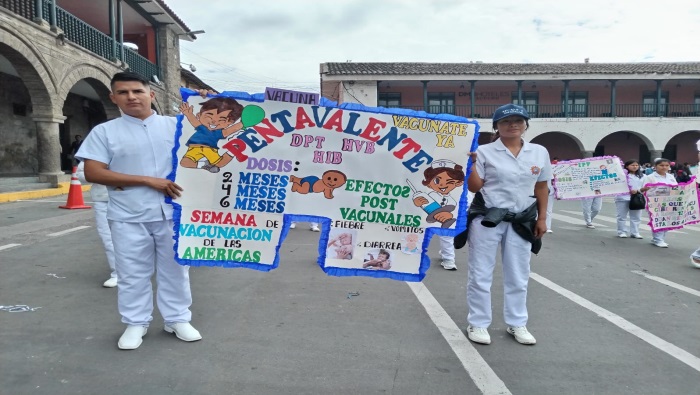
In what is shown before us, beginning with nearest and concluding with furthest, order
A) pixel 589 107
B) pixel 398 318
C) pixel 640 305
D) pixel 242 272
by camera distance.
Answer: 1. pixel 398 318
2. pixel 640 305
3. pixel 242 272
4. pixel 589 107

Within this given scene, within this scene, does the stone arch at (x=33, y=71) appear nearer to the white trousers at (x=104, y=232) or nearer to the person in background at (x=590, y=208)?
the white trousers at (x=104, y=232)

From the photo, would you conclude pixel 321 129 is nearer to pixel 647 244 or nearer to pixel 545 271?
pixel 545 271

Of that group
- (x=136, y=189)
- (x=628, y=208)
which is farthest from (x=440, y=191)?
(x=628, y=208)

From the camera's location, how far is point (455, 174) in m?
3.26

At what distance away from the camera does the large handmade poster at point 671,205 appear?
7.46m

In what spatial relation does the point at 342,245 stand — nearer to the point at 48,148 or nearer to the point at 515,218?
the point at 515,218

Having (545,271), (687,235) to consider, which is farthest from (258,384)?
(687,235)

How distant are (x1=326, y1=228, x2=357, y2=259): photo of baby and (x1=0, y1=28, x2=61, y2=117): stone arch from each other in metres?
13.1

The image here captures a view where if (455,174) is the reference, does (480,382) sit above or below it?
below

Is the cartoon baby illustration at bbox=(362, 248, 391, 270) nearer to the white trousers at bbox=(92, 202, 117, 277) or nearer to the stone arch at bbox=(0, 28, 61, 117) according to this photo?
the white trousers at bbox=(92, 202, 117, 277)

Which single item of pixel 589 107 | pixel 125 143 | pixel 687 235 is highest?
pixel 589 107

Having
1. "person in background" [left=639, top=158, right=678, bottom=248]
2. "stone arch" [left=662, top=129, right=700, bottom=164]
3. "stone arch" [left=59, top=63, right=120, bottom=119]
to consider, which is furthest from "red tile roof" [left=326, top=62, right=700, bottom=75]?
"person in background" [left=639, top=158, right=678, bottom=248]

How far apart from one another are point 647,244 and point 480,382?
7006 mm

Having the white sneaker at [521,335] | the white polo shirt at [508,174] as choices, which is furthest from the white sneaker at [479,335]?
the white polo shirt at [508,174]
